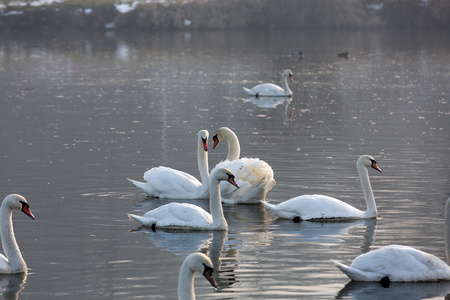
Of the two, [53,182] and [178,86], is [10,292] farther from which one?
[178,86]

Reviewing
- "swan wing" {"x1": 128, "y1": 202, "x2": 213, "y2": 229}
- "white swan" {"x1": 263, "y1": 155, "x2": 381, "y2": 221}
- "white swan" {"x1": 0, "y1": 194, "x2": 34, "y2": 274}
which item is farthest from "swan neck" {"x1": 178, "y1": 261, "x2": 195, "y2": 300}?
"white swan" {"x1": 263, "y1": 155, "x2": 381, "y2": 221}

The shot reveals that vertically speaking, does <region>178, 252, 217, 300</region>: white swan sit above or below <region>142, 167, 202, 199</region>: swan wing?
above

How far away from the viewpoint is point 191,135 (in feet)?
63.7

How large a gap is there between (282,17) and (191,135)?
180ft

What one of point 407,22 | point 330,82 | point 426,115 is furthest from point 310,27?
point 426,115

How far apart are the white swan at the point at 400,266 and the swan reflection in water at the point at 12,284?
329 cm

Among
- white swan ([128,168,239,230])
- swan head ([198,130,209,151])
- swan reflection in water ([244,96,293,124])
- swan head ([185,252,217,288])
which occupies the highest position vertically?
swan head ([185,252,217,288])

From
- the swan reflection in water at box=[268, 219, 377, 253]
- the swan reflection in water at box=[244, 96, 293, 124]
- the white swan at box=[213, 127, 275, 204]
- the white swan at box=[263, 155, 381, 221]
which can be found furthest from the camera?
the swan reflection in water at box=[244, 96, 293, 124]

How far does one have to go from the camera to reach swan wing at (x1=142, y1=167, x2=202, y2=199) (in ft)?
43.9

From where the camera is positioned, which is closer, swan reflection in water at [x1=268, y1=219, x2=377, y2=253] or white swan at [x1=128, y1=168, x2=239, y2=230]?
swan reflection in water at [x1=268, y1=219, x2=377, y2=253]

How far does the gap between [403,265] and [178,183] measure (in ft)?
17.1

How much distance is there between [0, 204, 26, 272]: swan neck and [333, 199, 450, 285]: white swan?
341 centimetres

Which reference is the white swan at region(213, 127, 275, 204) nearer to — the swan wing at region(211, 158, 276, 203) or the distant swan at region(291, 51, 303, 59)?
the swan wing at region(211, 158, 276, 203)

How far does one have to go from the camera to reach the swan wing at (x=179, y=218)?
11.3 metres
